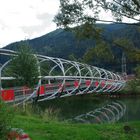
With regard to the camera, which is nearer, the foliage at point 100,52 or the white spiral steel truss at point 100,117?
the foliage at point 100,52

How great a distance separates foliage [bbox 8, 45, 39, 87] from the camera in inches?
927

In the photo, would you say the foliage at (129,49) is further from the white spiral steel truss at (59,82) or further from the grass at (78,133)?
the white spiral steel truss at (59,82)

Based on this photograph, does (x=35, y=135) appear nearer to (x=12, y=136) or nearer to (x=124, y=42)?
(x=12, y=136)

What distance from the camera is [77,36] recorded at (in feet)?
43.1

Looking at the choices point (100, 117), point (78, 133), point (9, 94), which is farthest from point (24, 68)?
point (78, 133)

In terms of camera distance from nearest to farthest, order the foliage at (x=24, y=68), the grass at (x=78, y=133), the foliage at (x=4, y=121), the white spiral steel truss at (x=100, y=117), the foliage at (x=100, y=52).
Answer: the foliage at (x=4, y=121) → the grass at (x=78, y=133) → the foliage at (x=100, y=52) → the foliage at (x=24, y=68) → the white spiral steel truss at (x=100, y=117)

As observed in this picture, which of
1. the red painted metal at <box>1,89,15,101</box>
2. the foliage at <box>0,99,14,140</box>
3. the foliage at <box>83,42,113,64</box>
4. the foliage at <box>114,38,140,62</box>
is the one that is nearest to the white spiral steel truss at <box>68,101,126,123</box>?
the red painted metal at <box>1,89,15,101</box>

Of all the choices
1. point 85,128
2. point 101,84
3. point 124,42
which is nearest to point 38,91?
point 124,42

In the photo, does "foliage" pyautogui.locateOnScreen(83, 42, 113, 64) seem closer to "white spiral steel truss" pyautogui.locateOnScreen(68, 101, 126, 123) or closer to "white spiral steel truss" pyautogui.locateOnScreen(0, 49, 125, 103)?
"white spiral steel truss" pyautogui.locateOnScreen(0, 49, 125, 103)

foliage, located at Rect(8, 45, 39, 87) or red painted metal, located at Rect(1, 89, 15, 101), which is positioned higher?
foliage, located at Rect(8, 45, 39, 87)

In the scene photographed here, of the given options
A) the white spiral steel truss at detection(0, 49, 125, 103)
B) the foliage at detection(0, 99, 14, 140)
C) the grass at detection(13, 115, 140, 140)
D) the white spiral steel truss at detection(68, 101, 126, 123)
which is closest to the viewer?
the foliage at detection(0, 99, 14, 140)

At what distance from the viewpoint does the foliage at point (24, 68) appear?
2355cm

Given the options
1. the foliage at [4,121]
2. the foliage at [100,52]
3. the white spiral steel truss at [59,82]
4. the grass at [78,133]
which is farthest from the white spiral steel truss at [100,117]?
the foliage at [4,121]

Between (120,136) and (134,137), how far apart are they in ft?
1.39
